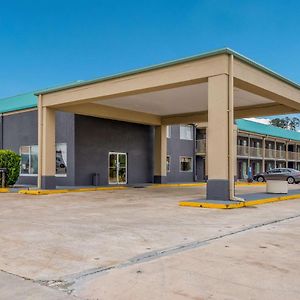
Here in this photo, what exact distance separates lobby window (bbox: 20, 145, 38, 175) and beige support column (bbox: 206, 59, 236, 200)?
15.7 meters

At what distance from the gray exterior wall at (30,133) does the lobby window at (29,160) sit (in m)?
0.29

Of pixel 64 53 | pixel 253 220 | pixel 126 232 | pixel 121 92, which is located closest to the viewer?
pixel 126 232

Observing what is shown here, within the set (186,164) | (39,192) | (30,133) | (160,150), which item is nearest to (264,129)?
(186,164)

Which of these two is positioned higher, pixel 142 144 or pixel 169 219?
pixel 142 144

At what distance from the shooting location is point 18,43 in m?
30.5

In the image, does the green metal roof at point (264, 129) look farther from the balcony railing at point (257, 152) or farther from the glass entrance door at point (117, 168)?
the glass entrance door at point (117, 168)

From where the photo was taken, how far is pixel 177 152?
3403 centimetres

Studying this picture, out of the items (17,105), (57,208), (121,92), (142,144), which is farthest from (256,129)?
(57,208)

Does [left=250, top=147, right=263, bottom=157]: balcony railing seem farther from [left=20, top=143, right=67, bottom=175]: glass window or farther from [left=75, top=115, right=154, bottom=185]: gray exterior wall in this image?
[left=20, top=143, right=67, bottom=175]: glass window

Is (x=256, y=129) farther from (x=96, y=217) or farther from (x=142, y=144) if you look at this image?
(x=96, y=217)

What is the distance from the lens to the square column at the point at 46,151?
70.6 feet

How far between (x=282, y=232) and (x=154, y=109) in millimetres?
17371

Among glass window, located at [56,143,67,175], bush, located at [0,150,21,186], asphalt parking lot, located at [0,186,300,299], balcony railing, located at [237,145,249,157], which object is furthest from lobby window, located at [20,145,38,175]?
balcony railing, located at [237,145,249,157]

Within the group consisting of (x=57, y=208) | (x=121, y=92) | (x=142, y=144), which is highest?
(x=121, y=92)
